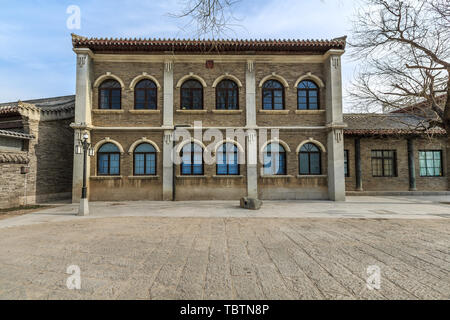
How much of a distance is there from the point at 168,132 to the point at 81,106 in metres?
4.91

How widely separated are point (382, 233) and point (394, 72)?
31.7 ft

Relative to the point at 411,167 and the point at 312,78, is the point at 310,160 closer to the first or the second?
the point at 312,78

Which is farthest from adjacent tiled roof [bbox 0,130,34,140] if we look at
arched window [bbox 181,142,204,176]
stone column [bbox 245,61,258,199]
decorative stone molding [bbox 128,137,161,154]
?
stone column [bbox 245,61,258,199]

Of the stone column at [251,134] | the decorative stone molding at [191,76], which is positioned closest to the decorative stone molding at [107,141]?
the decorative stone molding at [191,76]

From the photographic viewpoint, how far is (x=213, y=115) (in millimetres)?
12289

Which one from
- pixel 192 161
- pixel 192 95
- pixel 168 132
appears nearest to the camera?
pixel 168 132

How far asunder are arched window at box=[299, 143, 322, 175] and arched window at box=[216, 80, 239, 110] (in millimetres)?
4765

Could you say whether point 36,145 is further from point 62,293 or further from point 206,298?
point 206,298

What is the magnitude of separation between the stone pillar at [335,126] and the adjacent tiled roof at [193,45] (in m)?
0.84

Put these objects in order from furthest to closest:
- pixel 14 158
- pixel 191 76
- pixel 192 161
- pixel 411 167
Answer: pixel 411 167
pixel 191 76
pixel 192 161
pixel 14 158

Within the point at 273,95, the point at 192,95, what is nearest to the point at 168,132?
the point at 192,95

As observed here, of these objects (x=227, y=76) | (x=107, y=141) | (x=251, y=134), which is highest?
(x=227, y=76)
